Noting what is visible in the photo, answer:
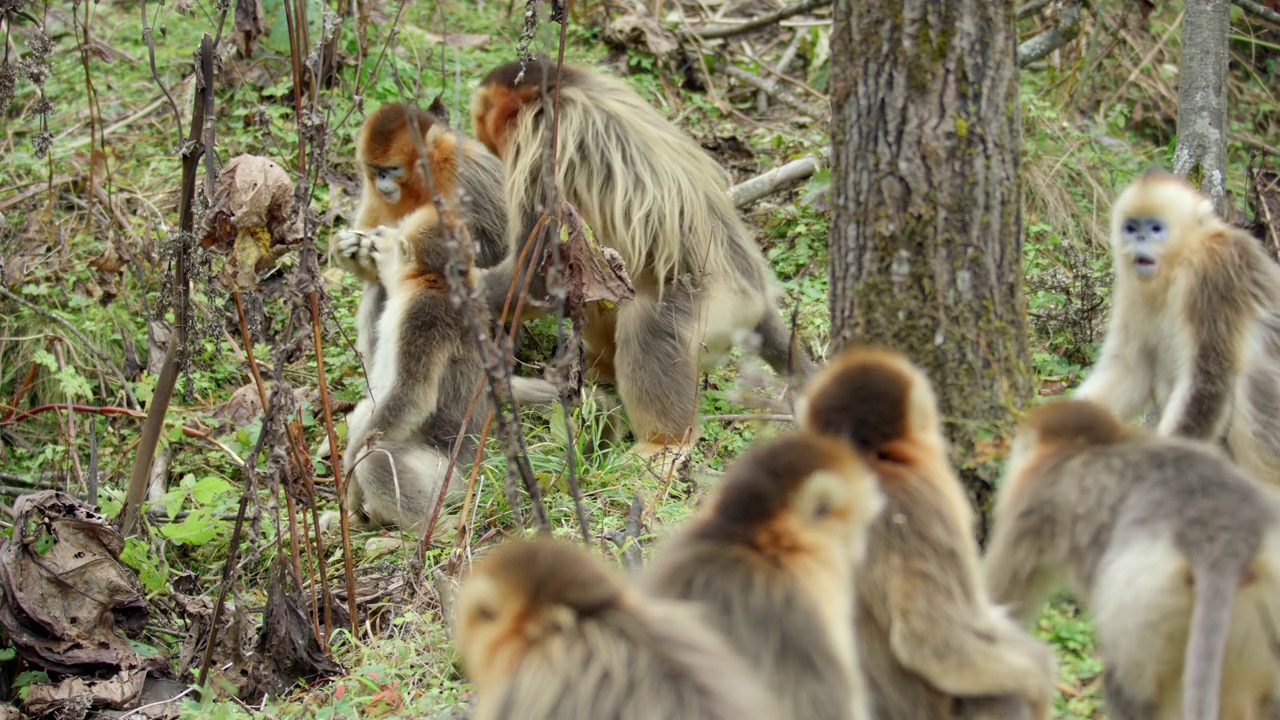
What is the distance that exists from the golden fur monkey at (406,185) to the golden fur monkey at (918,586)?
11.0 ft

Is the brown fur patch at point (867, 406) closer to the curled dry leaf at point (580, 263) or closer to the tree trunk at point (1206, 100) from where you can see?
the curled dry leaf at point (580, 263)

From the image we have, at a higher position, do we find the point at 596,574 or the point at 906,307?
the point at 906,307

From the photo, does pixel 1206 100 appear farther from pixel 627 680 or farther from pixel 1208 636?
pixel 627 680

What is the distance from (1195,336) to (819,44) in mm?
5148

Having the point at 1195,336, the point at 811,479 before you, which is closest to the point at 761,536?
the point at 811,479

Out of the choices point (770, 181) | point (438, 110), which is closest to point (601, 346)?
point (438, 110)

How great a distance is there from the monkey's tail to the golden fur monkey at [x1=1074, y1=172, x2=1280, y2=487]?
63.0 inches

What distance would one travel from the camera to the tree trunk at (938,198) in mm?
3318

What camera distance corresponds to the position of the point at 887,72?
3.35 meters

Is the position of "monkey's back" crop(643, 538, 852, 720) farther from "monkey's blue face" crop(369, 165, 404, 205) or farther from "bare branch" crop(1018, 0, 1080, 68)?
"bare branch" crop(1018, 0, 1080, 68)

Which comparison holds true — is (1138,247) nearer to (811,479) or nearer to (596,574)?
(811,479)

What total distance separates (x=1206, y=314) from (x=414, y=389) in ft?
10.4

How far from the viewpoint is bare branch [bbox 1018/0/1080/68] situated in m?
7.76

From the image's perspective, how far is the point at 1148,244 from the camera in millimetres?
4336
